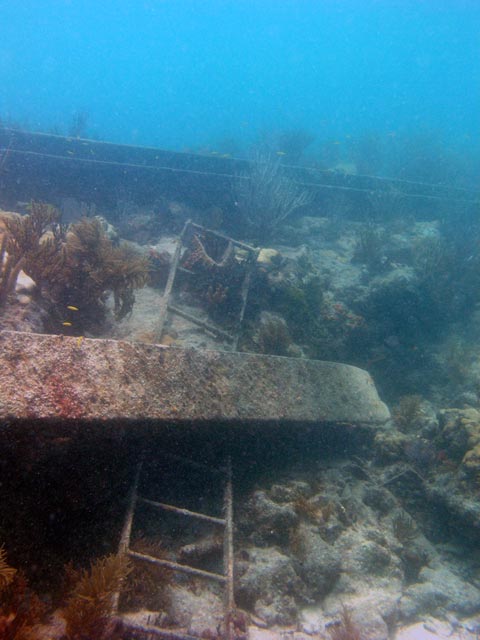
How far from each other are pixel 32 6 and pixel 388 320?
727 ft

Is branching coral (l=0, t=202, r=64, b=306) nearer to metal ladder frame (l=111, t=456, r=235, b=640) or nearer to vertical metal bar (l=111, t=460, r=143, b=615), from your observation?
vertical metal bar (l=111, t=460, r=143, b=615)

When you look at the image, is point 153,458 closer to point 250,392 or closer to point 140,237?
point 250,392

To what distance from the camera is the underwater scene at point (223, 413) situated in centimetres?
278

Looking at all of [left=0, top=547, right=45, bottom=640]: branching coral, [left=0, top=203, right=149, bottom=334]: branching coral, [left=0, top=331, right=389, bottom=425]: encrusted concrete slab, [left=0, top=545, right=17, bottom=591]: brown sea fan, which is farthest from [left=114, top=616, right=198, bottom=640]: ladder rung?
[left=0, top=203, right=149, bottom=334]: branching coral

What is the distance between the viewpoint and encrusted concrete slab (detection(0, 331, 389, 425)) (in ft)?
8.66

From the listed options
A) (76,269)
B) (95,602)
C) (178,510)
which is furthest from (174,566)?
(76,269)

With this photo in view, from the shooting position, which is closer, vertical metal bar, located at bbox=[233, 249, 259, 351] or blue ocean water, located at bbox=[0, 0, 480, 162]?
vertical metal bar, located at bbox=[233, 249, 259, 351]

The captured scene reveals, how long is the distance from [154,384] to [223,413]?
28.9 inches

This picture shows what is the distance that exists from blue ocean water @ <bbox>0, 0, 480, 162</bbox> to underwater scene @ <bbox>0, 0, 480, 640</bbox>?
237 feet

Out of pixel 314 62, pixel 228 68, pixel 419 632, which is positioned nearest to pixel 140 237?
pixel 419 632

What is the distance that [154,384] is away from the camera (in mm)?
3209

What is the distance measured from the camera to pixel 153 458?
11.6 feet

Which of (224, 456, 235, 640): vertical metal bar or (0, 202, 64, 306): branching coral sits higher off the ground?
(0, 202, 64, 306): branching coral

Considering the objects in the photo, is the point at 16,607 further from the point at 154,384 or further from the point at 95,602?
the point at 154,384
